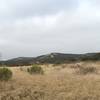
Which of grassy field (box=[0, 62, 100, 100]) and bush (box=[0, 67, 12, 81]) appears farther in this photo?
bush (box=[0, 67, 12, 81])

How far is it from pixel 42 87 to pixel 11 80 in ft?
12.7

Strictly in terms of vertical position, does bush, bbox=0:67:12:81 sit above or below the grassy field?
above

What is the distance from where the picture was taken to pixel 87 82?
1827 centimetres

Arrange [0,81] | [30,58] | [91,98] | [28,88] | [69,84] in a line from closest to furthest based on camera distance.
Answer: [91,98], [28,88], [69,84], [0,81], [30,58]

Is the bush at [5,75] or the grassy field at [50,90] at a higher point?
the bush at [5,75]

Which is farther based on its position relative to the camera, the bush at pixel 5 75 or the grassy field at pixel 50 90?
the bush at pixel 5 75

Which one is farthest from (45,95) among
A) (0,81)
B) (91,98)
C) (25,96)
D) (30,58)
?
(30,58)

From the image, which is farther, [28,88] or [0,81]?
[0,81]

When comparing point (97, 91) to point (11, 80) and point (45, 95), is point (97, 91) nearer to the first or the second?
point (45, 95)

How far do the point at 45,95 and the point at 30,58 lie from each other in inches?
2248

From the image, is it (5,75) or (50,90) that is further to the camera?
(5,75)

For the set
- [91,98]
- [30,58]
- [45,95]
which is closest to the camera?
[91,98]

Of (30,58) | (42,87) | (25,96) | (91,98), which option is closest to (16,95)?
(25,96)

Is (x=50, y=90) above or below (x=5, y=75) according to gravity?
below
